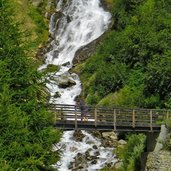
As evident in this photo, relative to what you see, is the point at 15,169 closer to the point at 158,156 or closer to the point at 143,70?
the point at 158,156

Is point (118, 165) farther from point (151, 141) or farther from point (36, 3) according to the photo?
point (36, 3)

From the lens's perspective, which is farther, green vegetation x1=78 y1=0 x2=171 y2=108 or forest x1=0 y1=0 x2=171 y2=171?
green vegetation x1=78 y1=0 x2=171 y2=108

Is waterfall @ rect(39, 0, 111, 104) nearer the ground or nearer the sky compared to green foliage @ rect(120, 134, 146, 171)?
nearer the sky

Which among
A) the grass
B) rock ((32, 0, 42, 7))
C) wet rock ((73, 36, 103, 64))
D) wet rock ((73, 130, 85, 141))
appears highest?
rock ((32, 0, 42, 7))

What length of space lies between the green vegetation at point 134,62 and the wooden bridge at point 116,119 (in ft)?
13.1

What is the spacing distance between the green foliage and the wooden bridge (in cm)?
169

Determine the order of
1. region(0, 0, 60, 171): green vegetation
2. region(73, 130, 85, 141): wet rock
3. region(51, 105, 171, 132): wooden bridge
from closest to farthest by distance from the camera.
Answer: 1. region(0, 0, 60, 171): green vegetation
2. region(51, 105, 171, 132): wooden bridge
3. region(73, 130, 85, 141): wet rock

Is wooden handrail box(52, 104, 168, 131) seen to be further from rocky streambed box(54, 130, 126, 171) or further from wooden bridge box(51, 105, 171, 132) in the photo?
rocky streambed box(54, 130, 126, 171)

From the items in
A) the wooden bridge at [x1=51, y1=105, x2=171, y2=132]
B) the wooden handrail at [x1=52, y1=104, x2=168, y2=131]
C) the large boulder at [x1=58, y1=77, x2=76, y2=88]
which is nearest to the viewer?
the wooden bridge at [x1=51, y1=105, x2=171, y2=132]

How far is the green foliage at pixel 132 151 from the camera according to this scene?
1302 inches

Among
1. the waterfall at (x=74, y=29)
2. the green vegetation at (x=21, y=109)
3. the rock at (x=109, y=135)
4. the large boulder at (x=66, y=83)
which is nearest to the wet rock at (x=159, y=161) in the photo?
the rock at (x=109, y=135)

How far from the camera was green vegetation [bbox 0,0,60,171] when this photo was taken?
16.4 m

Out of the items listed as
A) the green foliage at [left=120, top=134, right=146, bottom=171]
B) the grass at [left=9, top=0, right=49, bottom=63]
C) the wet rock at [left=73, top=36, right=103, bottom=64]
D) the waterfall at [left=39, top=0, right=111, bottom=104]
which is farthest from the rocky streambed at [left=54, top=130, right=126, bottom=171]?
the grass at [left=9, top=0, right=49, bottom=63]

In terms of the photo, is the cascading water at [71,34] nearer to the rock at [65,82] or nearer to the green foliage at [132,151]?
the rock at [65,82]
